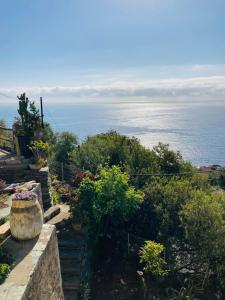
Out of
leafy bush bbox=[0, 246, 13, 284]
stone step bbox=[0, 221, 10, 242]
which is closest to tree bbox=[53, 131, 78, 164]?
stone step bbox=[0, 221, 10, 242]

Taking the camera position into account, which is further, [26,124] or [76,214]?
[26,124]

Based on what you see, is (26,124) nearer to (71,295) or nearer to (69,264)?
(69,264)

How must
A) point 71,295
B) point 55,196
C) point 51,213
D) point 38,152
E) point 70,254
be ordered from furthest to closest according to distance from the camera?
point 55,196
point 38,152
point 51,213
point 70,254
point 71,295

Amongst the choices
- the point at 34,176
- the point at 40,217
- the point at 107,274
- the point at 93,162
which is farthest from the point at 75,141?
the point at 40,217

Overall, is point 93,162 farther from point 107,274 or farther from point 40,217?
point 40,217

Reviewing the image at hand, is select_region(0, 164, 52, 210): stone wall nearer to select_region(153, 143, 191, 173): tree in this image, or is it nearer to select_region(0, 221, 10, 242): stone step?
select_region(0, 221, 10, 242): stone step

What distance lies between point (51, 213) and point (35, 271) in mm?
6295

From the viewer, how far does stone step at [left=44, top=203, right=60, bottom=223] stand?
11203 millimetres

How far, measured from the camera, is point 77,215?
1094 cm

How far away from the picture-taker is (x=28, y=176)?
11578 mm

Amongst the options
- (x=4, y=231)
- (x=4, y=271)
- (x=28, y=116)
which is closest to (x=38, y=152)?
(x=28, y=116)

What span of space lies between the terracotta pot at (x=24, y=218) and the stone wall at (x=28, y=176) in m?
5.44

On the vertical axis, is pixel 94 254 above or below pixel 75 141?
below

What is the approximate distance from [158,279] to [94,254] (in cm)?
248
